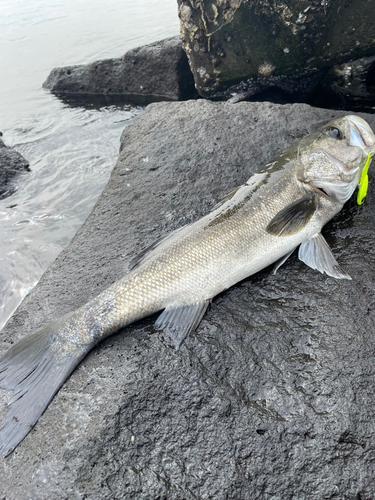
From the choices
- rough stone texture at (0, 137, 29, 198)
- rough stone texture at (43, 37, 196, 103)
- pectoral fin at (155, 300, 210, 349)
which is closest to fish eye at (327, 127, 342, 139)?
pectoral fin at (155, 300, 210, 349)

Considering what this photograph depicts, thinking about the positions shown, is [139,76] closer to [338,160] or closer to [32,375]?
[338,160]

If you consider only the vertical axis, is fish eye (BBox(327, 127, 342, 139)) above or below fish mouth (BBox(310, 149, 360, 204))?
above

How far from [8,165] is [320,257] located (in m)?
5.39

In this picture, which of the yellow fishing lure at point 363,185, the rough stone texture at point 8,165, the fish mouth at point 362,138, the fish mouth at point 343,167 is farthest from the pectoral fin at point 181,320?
the rough stone texture at point 8,165

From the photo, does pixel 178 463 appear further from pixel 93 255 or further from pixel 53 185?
pixel 53 185

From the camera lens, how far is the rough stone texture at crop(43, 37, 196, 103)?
8227mm

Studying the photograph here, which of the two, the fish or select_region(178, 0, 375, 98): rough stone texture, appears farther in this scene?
select_region(178, 0, 375, 98): rough stone texture

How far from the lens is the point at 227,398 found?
266 centimetres

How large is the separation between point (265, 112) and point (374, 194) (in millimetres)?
1952

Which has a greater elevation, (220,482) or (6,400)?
(6,400)

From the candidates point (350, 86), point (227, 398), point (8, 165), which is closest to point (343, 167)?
point (227, 398)

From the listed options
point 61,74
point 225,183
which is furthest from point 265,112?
point 61,74

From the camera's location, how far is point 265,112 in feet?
17.1

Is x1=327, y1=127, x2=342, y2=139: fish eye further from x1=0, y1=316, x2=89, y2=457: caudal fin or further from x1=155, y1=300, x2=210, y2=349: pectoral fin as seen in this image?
x1=0, y1=316, x2=89, y2=457: caudal fin
